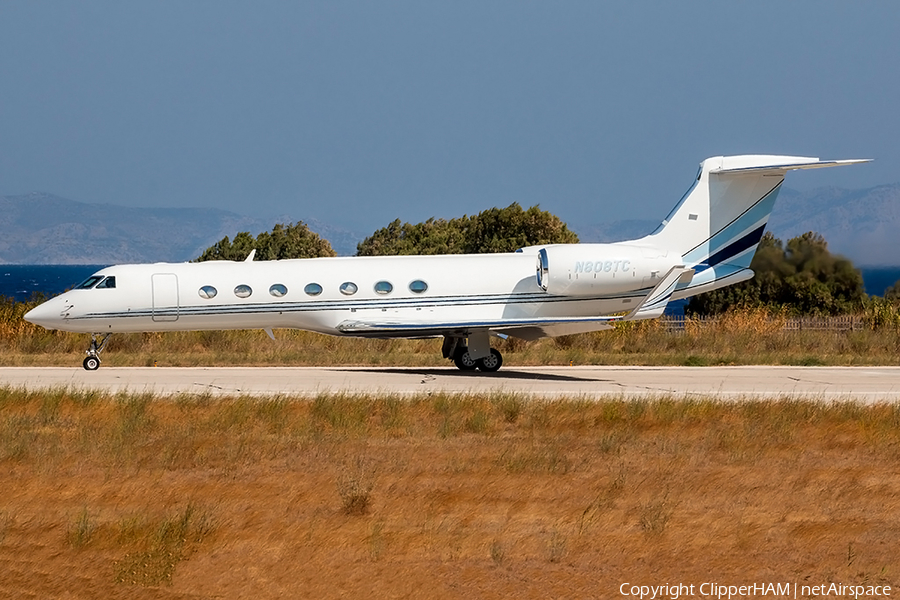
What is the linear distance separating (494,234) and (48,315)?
41546 millimetres

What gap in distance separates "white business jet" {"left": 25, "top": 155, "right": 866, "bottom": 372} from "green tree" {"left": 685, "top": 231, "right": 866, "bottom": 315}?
664cm

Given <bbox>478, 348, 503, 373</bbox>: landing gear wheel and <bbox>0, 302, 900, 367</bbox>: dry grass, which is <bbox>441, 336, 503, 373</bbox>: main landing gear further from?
<bbox>0, 302, 900, 367</bbox>: dry grass

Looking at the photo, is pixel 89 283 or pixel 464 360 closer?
pixel 89 283

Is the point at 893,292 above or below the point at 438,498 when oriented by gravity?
above

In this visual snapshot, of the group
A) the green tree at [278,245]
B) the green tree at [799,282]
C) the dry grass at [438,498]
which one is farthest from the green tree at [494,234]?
the dry grass at [438,498]

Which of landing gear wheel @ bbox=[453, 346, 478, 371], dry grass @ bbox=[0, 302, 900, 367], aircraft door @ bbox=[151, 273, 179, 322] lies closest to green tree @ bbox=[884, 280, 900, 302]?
dry grass @ bbox=[0, 302, 900, 367]

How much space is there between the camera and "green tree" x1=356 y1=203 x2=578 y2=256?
201 ft

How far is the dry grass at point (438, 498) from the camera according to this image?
843cm

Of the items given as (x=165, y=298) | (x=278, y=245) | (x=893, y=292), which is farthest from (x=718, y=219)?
(x=278, y=245)

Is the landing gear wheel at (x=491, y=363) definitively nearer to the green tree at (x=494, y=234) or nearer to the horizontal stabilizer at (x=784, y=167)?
the horizontal stabilizer at (x=784, y=167)

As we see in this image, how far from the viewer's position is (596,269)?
2342 cm

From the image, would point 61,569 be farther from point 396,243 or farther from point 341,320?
point 396,243

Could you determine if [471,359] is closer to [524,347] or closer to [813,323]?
[524,347]

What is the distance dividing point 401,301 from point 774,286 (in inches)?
783
